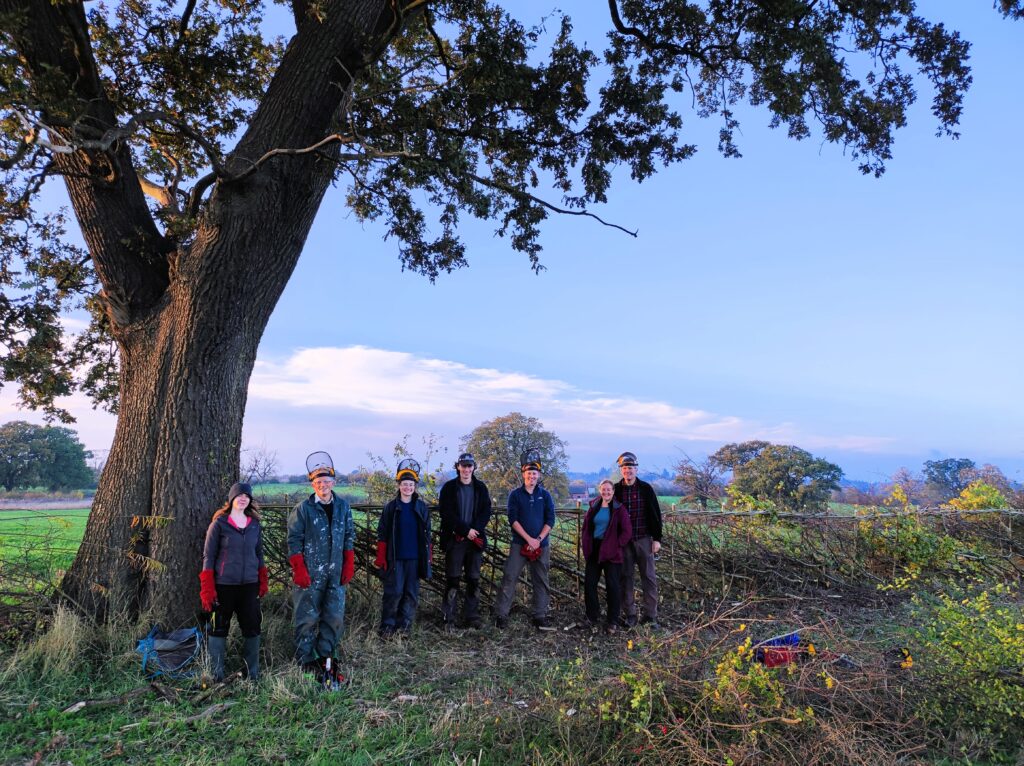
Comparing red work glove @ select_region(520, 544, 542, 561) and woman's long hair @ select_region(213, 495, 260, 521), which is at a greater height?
woman's long hair @ select_region(213, 495, 260, 521)

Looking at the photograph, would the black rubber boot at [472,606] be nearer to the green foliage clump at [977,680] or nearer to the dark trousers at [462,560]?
the dark trousers at [462,560]

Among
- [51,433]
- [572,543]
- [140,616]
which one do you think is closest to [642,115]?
[572,543]

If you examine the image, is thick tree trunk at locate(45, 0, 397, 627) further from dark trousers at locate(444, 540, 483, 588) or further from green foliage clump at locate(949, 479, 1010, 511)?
green foliage clump at locate(949, 479, 1010, 511)

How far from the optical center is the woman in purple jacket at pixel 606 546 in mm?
7293

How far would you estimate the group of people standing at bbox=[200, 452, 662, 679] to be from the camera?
5.43 meters

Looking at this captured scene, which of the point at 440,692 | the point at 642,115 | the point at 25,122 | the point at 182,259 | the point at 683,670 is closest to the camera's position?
the point at 683,670

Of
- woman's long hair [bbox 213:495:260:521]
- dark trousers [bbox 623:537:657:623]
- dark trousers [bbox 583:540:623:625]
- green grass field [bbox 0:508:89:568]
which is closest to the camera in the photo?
woman's long hair [bbox 213:495:260:521]

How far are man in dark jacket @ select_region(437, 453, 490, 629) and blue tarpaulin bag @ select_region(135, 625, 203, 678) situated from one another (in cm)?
262

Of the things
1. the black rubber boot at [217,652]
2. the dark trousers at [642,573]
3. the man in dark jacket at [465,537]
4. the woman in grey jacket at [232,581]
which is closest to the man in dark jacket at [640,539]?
the dark trousers at [642,573]

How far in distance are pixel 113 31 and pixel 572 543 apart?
8.97 metres

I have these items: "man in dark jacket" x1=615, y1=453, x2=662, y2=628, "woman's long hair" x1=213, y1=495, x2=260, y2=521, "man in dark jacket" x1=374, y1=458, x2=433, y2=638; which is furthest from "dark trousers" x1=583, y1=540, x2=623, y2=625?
"woman's long hair" x1=213, y1=495, x2=260, y2=521

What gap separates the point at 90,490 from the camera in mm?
47844

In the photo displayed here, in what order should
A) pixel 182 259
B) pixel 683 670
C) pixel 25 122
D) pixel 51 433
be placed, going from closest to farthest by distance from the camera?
1. pixel 683 670
2. pixel 25 122
3. pixel 182 259
4. pixel 51 433

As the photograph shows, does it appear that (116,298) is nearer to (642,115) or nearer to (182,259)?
(182,259)
